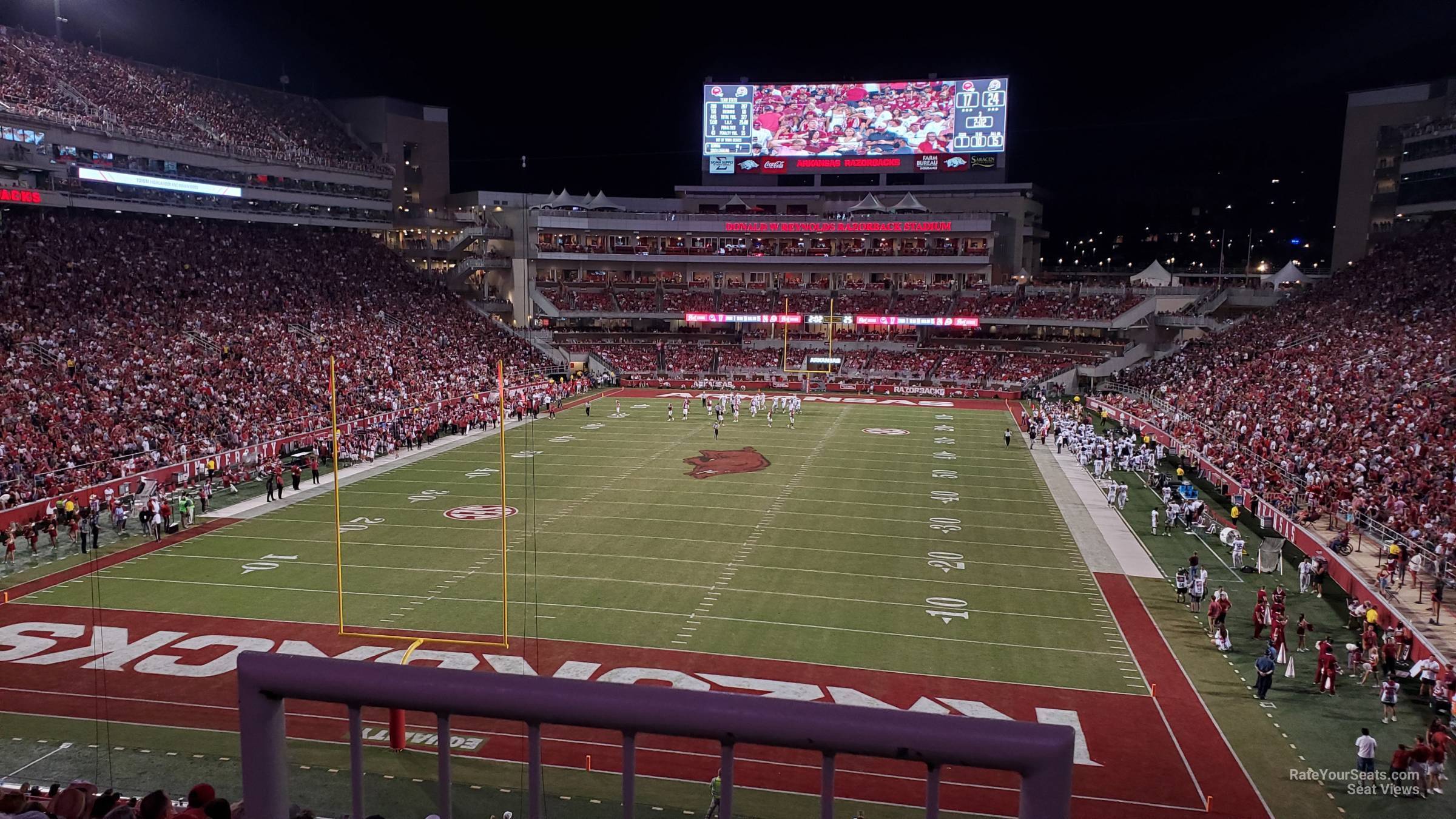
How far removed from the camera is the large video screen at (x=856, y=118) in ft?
199

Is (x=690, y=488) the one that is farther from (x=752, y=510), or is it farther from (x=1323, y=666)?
(x=1323, y=666)

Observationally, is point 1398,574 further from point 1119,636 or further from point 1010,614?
point 1010,614

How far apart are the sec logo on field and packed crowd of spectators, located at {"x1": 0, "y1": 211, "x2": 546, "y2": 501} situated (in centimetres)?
824

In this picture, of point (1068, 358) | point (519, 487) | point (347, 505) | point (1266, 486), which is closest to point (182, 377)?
point (347, 505)

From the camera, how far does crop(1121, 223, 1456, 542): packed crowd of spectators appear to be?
19562mm

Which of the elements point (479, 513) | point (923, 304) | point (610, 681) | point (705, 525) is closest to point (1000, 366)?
point (923, 304)

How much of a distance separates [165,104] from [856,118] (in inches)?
1598

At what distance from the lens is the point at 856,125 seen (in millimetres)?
62938

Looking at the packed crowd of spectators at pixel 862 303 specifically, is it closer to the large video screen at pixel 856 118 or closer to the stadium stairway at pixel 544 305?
the large video screen at pixel 856 118

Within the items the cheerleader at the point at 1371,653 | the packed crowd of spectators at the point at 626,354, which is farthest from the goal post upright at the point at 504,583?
the packed crowd of spectators at the point at 626,354

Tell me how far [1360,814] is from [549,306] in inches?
2238

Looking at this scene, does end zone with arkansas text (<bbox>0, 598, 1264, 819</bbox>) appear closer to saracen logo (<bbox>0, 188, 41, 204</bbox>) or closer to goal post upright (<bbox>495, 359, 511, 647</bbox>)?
goal post upright (<bbox>495, 359, 511, 647</bbox>)

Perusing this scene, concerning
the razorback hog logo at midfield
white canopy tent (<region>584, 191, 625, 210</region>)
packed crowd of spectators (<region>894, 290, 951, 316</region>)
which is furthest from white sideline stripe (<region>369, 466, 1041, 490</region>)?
white canopy tent (<region>584, 191, 625, 210</region>)

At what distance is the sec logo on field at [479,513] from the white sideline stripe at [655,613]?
544 cm
